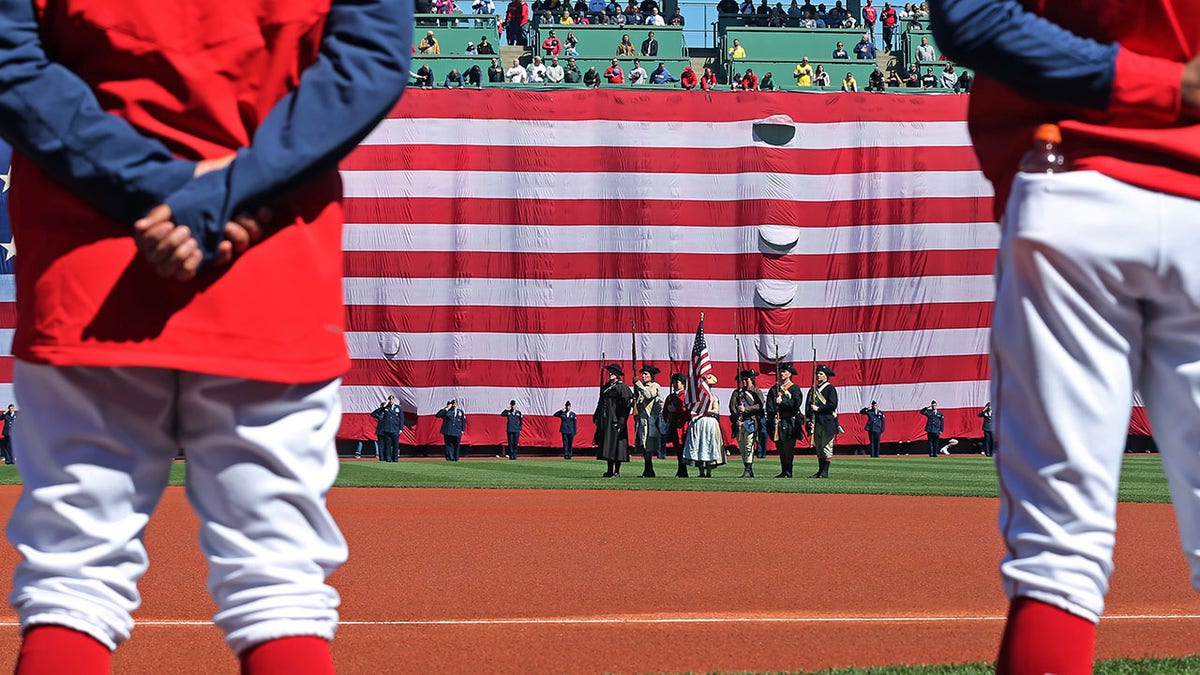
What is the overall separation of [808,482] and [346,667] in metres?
12.0

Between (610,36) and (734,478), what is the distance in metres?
17.2

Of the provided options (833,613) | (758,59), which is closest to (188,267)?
(833,613)

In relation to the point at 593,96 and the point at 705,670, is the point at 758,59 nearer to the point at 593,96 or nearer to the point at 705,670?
the point at 593,96

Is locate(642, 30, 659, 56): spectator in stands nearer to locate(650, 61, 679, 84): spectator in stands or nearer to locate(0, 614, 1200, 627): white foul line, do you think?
locate(650, 61, 679, 84): spectator in stands

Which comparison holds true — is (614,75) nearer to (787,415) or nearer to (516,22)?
(516,22)

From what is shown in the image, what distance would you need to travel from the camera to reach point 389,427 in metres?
25.1

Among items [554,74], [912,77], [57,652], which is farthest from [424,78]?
[57,652]

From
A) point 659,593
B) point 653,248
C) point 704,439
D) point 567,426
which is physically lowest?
point 567,426

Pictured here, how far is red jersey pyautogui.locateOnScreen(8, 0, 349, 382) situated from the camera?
1.83 metres

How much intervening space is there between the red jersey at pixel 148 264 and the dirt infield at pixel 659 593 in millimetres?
2540

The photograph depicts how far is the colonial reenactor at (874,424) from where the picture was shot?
2642 centimetres

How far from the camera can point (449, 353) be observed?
85.2 feet

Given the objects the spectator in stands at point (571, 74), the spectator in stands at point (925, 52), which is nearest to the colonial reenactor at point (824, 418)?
the spectator in stands at point (571, 74)

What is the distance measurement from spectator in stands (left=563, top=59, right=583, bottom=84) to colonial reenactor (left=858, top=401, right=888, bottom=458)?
9.21 m
